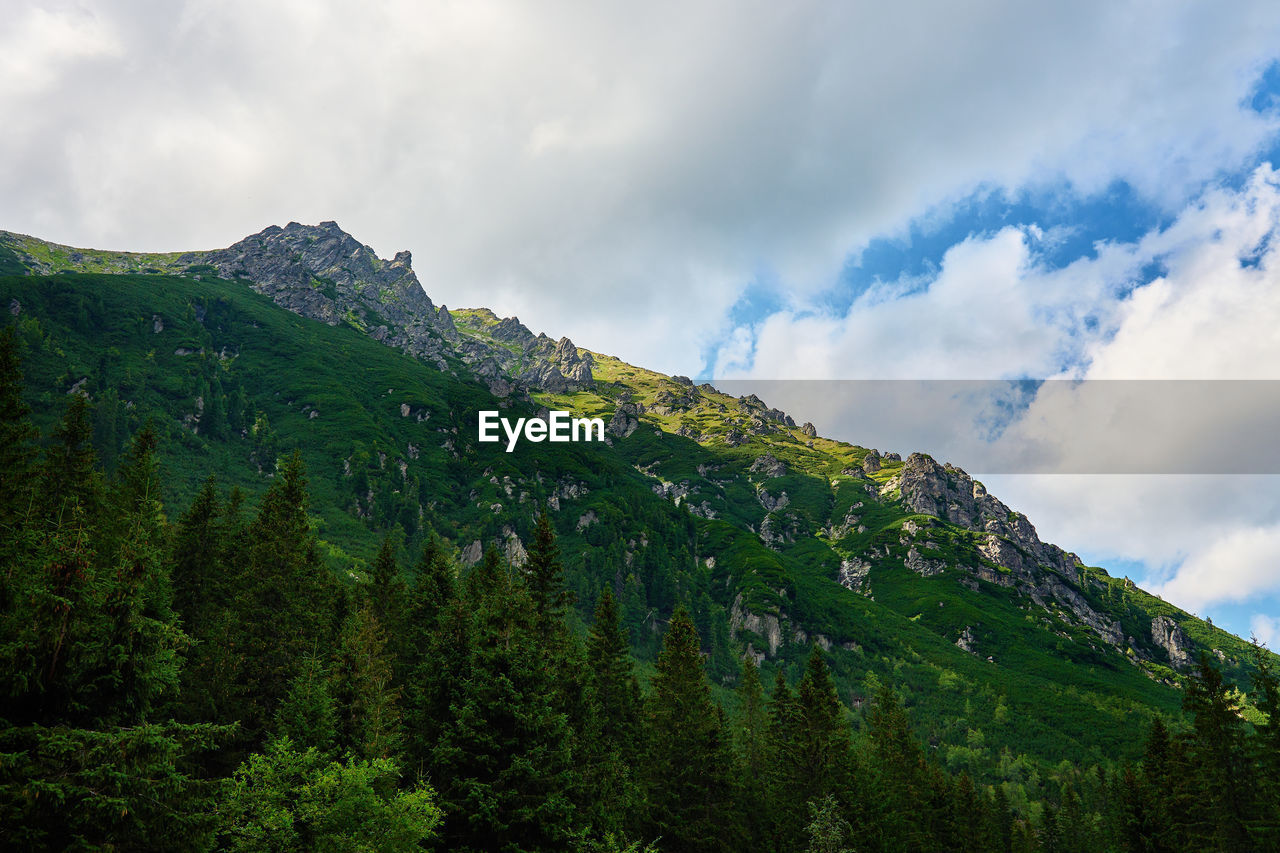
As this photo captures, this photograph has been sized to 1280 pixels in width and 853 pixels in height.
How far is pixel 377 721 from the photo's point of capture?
108 ft

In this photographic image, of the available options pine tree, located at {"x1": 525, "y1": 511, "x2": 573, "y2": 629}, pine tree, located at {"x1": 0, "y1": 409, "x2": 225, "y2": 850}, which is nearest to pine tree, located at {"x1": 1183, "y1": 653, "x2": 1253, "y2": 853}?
pine tree, located at {"x1": 525, "y1": 511, "x2": 573, "y2": 629}

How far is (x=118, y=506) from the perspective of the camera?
4581cm

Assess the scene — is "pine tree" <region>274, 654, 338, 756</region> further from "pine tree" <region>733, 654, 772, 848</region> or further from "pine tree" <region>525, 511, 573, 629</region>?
"pine tree" <region>733, 654, 772, 848</region>

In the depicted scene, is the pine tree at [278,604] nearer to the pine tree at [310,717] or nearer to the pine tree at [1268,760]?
the pine tree at [310,717]

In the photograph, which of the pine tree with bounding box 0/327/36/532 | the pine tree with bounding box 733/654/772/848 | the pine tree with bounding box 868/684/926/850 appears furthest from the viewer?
the pine tree with bounding box 868/684/926/850

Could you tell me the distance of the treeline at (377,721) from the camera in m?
16.7

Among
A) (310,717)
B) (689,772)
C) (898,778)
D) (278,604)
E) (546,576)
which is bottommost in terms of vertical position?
(898,778)

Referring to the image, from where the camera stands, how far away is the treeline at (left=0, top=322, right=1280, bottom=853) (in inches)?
657

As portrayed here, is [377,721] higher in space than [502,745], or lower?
higher

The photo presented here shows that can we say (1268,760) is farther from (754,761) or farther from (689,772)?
(689,772)

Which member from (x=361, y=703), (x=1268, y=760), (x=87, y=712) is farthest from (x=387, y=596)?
(x=1268, y=760)

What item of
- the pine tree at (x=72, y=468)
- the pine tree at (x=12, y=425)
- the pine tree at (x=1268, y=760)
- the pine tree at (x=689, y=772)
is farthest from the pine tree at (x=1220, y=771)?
the pine tree at (x=72, y=468)

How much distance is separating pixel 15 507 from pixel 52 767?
21.0 metres

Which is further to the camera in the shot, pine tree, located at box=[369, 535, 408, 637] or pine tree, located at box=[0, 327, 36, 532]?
pine tree, located at box=[369, 535, 408, 637]
